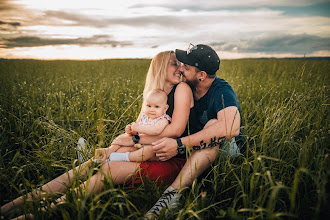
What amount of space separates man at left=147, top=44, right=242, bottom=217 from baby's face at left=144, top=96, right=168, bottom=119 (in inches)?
15.0

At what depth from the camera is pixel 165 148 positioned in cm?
203

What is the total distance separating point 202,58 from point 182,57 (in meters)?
0.27

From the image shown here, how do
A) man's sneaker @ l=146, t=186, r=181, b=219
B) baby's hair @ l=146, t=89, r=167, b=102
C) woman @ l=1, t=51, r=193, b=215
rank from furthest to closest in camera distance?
baby's hair @ l=146, t=89, r=167, b=102 < woman @ l=1, t=51, r=193, b=215 < man's sneaker @ l=146, t=186, r=181, b=219

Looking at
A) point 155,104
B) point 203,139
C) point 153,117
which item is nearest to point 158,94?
point 155,104

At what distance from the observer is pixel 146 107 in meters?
2.51

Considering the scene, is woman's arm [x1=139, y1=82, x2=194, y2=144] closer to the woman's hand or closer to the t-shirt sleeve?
the t-shirt sleeve

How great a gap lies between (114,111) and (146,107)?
1.55m

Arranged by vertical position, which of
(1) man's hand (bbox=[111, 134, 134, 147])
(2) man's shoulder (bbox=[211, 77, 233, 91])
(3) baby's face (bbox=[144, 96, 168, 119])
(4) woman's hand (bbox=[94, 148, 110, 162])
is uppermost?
(2) man's shoulder (bbox=[211, 77, 233, 91])

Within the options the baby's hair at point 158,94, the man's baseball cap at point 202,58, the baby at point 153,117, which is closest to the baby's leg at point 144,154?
the baby at point 153,117

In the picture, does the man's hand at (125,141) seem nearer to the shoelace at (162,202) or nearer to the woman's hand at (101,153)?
the woman's hand at (101,153)

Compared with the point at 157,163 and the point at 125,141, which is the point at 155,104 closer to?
the point at 125,141

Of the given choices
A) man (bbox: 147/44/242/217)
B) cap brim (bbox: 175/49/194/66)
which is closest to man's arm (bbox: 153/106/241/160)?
man (bbox: 147/44/242/217)

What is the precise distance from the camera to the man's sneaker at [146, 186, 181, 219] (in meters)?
1.56

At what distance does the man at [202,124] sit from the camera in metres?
1.86
